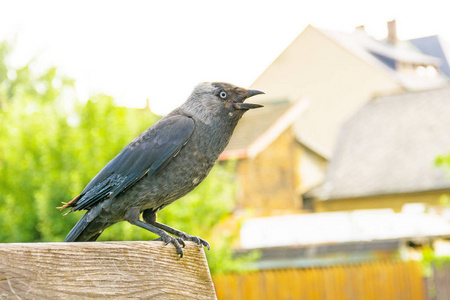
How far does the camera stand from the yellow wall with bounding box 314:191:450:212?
87.0 ft

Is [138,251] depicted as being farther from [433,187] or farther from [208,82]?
[433,187]

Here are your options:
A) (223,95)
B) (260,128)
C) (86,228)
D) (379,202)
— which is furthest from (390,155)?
(86,228)

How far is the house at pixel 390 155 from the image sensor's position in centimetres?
2711

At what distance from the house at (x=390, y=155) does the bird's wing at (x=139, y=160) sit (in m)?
24.1

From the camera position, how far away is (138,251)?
68.4 inches

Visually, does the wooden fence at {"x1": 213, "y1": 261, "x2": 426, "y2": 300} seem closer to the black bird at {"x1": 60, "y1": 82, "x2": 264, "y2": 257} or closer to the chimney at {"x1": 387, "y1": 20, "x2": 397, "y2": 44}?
the black bird at {"x1": 60, "y1": 82, "x2": 264, "y2": 257}

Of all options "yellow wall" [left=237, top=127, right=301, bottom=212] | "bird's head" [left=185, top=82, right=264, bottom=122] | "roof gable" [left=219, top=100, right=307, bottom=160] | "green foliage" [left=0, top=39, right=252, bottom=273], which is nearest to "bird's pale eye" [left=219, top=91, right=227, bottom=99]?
"bird's head" [left=185, top=82, right=264, bottom=122]

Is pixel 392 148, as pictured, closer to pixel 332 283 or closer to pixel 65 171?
pixel 332 283

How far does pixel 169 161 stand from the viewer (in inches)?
103

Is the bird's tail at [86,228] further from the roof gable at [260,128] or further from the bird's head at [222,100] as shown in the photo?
the roof gable at [260,128]

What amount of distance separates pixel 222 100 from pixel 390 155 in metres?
27.3

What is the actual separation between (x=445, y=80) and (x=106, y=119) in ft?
88.0

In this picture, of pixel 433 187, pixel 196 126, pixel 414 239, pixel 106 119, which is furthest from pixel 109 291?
pixel 433 187

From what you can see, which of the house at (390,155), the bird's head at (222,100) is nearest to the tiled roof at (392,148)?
the house at (390,155)
